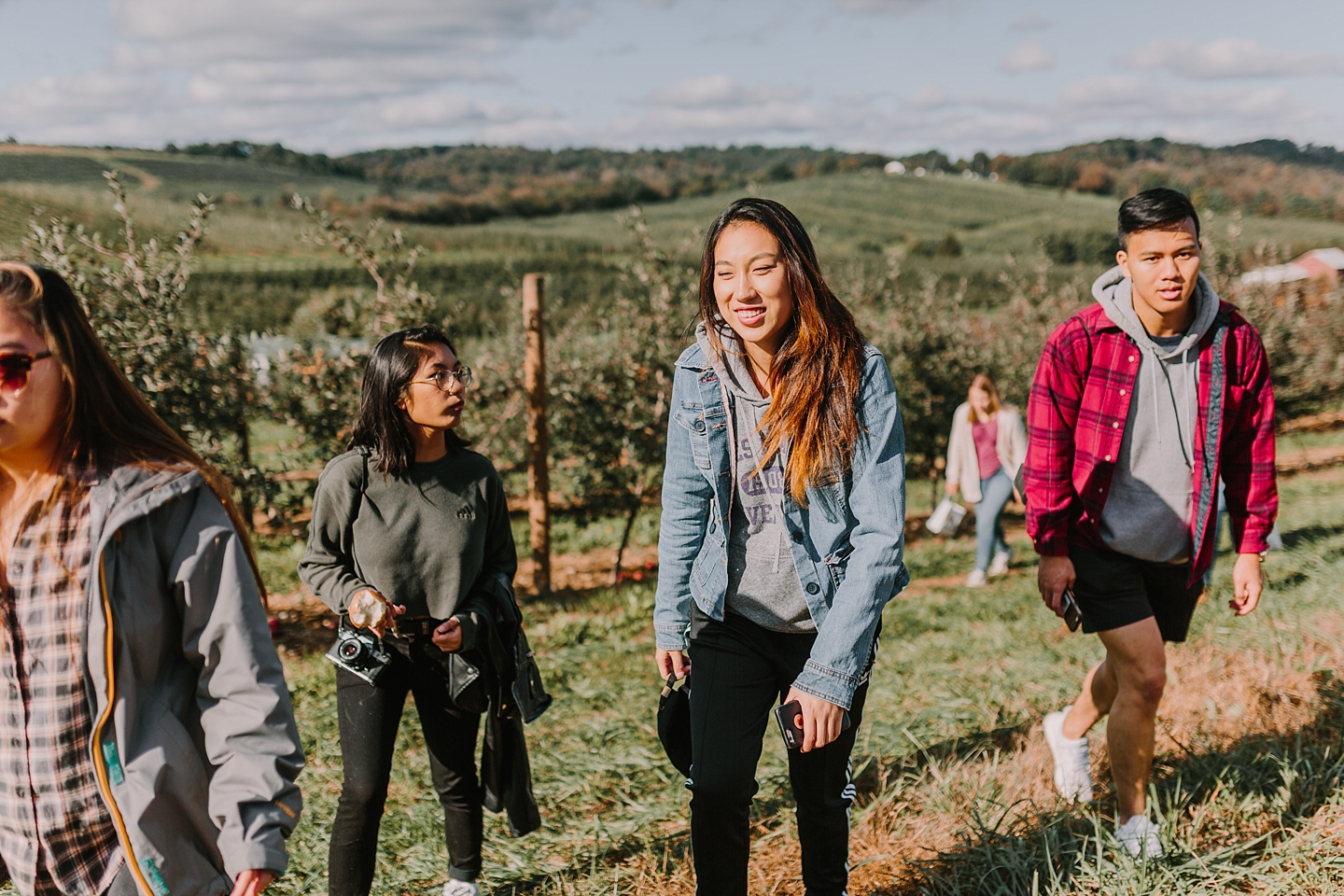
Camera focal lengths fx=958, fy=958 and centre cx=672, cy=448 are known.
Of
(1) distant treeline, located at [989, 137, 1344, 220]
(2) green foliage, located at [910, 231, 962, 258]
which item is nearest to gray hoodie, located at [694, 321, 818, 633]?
(2) green foliage, located at [910, 231, 962, 258]

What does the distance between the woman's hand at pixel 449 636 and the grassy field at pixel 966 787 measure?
0.96 m

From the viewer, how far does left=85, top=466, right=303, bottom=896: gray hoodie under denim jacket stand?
5.16 ft

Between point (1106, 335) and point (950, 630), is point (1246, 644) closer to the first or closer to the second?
point (950, 630)

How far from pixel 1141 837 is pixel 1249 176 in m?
70.9

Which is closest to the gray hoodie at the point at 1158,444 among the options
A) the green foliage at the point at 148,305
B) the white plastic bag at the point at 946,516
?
the green foliage at the point at 148,305

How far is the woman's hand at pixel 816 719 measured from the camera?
→ 87.6 inches

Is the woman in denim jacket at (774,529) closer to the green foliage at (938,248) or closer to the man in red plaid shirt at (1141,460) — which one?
the man in red plaid shirt at (1141,460)

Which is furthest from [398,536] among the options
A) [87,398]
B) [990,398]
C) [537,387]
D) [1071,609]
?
[990,398]

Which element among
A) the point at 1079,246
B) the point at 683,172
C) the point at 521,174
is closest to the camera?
the point at 1079,246

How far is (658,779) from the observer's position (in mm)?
3957

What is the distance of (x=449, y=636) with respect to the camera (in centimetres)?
276

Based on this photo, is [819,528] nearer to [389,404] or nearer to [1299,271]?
[389,404]

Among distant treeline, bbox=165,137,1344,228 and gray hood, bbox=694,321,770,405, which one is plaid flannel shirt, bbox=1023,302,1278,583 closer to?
gray hood, bbox=694,321,770,405

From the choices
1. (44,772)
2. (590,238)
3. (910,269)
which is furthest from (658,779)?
(590,238)
